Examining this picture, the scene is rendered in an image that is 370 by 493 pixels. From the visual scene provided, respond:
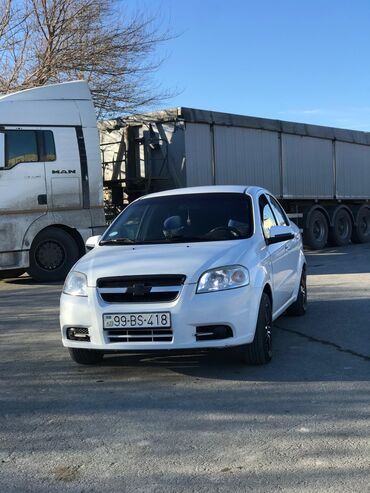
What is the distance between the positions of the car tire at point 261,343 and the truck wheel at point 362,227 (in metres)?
14.5

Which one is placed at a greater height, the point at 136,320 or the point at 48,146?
the point at 48,146

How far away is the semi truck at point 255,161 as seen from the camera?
13617mm

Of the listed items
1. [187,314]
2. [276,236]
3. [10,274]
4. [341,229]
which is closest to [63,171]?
[10,274]

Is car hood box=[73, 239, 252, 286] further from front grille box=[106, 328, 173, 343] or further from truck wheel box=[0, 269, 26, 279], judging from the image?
truck wheel box=[0, 269, 26, 279]

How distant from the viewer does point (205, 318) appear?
4.80m

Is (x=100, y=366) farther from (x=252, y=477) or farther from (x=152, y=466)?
(x=252, y=477)

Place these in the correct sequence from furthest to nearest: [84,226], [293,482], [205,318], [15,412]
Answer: [84,226] → [205,318] → [15,412] → [293,482]

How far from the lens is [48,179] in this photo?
36.2 feet

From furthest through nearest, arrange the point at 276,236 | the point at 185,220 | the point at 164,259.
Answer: the point at 185,220 → the point at 276,236 → the point at 164,259

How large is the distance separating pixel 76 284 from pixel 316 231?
13451mm

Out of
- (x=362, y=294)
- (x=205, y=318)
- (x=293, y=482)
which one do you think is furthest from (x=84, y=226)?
(x=293, y=482)

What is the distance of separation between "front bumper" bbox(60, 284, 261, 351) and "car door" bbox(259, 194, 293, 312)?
3.15ft

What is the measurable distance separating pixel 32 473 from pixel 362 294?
22.3 feet

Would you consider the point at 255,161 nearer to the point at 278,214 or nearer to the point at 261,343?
the point at 278,214
